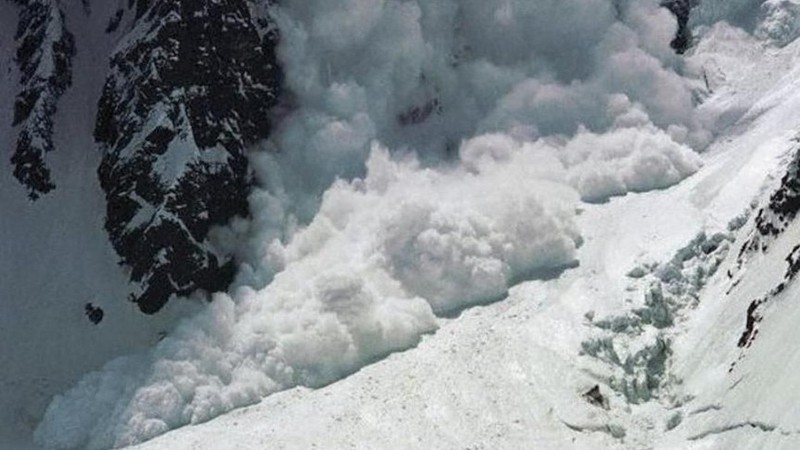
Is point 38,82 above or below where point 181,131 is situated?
above

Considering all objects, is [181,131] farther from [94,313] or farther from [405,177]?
[405,177]

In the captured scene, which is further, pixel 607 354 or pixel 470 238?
pixel 470 238

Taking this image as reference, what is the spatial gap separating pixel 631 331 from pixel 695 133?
22.2 m

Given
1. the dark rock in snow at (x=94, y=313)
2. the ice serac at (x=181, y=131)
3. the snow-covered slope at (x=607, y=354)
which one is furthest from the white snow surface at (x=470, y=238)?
the dark rock in snow at (x=94, y=313)

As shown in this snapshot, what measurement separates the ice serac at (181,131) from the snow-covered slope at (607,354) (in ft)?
53.7

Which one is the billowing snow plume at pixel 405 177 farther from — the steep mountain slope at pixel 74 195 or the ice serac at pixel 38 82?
the ice serac at pixel 38 82

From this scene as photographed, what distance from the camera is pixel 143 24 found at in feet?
319

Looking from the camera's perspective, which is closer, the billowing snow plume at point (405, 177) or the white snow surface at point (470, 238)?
the white snow surface at point (470, 238)

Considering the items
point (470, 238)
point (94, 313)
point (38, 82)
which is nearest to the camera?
point (470, 238)

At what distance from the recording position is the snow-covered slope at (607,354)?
2670 inches

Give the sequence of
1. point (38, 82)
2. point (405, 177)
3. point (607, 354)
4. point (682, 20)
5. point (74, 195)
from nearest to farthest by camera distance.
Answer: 1. point (607, 354)
2. point (405, 177)
3. point (74, 195)
4. point (682, 20)
5. point (38, 82)

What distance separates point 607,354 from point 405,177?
24052 millimetres

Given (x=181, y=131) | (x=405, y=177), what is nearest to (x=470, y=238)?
(x=405, y=177)

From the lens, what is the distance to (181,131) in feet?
302
